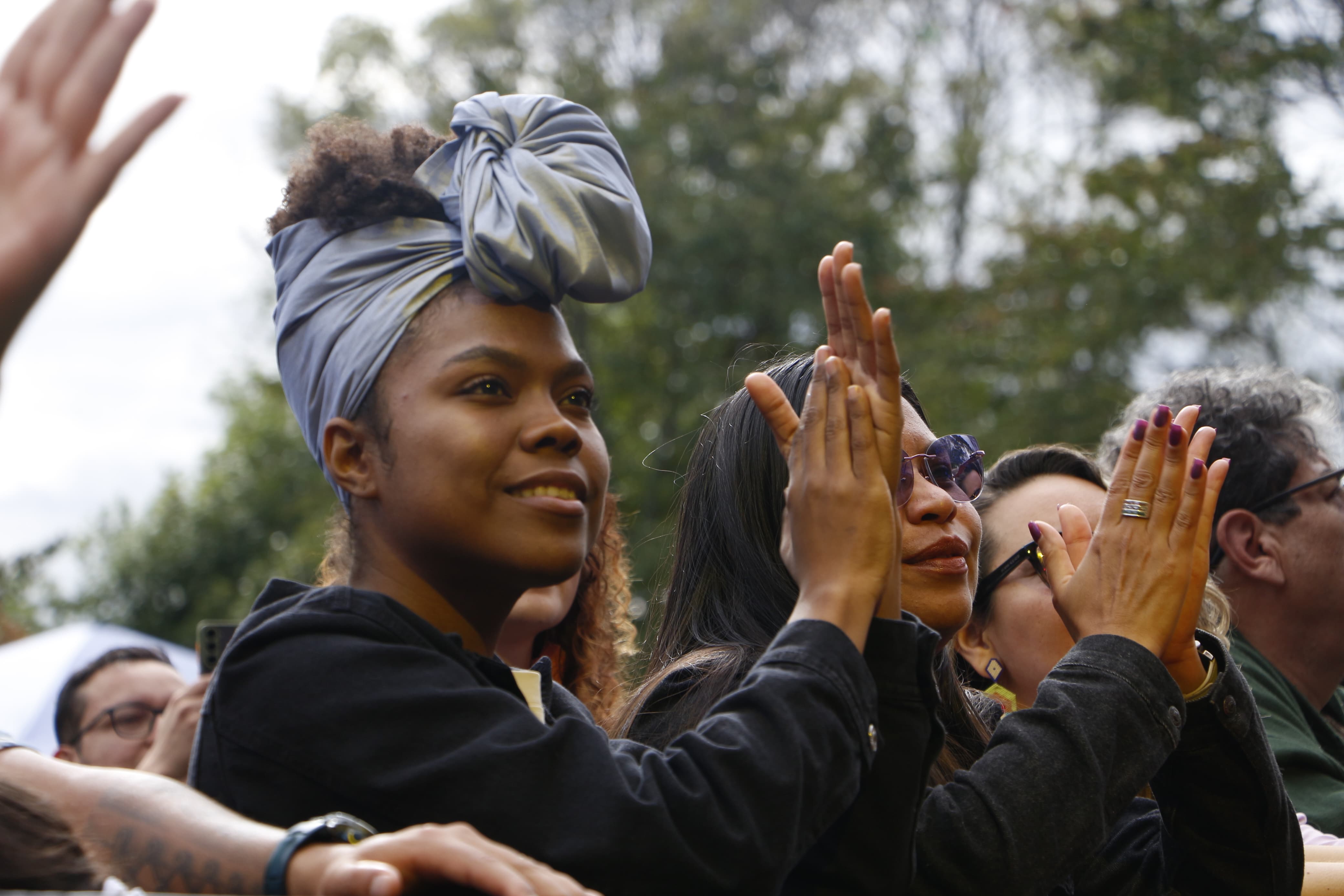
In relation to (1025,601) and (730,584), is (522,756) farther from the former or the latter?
(1025,601)

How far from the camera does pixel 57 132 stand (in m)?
1.33

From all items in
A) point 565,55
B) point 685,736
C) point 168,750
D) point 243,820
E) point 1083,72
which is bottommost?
point 168,750

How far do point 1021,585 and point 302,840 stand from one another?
2.20 metres

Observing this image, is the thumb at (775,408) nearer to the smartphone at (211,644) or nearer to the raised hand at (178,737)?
the raised hand at (178,737)

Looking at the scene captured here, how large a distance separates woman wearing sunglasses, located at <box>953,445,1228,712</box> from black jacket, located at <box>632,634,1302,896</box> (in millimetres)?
638

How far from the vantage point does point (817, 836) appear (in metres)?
1.69

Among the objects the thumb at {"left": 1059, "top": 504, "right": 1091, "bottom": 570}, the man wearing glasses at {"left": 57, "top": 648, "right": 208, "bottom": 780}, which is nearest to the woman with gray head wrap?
the thumb at {"left": 1059, "top": 504, "right": 1091, "bottom": 570}

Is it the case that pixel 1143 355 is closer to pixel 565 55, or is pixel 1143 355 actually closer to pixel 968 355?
pixel 968 355

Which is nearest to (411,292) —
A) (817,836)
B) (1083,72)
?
(817,836)

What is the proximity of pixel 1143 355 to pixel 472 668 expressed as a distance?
599 inches

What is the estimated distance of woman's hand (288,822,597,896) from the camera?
4.25 ft

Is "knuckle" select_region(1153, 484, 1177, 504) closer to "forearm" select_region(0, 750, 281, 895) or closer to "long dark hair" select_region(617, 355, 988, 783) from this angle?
"long dark hair" select_region(617, 355, 988, 783)

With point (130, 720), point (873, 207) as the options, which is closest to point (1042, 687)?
point (130, 720)

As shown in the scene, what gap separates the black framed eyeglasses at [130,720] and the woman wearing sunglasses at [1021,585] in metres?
3.19
